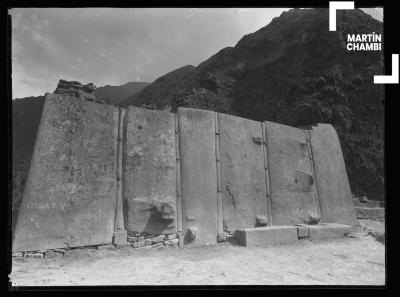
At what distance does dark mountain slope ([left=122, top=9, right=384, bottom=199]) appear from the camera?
1866cm

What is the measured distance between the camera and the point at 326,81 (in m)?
21.2

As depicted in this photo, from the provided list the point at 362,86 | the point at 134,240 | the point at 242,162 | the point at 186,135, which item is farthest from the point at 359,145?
the point at 134,240

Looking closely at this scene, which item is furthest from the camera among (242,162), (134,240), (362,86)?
(362,86)

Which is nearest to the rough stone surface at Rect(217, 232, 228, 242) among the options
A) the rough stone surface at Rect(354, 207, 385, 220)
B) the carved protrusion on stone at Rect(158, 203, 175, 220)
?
the carved protrusion on stone at Rect(158, 203, 175, 220)

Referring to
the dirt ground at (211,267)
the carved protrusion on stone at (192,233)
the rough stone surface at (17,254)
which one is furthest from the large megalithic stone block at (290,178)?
the rough stone surface at (17,254)

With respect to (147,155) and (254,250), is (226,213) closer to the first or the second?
(254,250)

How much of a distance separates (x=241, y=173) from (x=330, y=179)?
11.9 feet

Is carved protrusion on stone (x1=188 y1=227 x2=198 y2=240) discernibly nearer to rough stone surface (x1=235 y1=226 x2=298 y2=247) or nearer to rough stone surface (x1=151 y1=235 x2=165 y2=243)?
rough stone surface (x1=151 y1=235 x2=165 y2=243)

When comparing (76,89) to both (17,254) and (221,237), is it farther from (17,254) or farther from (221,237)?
(221,237)

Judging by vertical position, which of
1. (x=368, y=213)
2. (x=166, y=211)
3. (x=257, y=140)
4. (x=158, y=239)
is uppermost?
(x=257, y=140)

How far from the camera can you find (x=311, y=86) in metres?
22.0

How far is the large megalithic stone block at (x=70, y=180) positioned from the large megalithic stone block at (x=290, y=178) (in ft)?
15.2

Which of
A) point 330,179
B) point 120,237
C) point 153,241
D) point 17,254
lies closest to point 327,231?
point 330,179

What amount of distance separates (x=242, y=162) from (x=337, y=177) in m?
3.92
